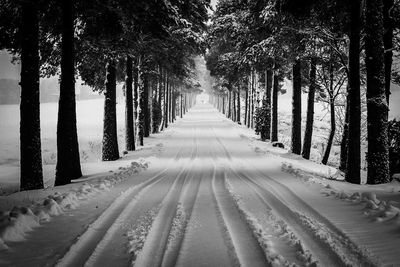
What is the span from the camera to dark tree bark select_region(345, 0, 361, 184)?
923 centimetres

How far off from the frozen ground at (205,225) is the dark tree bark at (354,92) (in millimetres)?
1602

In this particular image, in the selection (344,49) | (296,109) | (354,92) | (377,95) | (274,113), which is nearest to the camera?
(377,95)

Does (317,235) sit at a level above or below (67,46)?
below

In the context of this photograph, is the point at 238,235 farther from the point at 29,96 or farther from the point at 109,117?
the point at 109,117

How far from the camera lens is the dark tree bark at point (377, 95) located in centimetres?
848

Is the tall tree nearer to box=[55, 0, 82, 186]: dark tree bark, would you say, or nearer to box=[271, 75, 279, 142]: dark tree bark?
box=[271, 75, 279, 142]: dark tree bark

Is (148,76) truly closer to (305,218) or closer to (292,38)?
(292,38)

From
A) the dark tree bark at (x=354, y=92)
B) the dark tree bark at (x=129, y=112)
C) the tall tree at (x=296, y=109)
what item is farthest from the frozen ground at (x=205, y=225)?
the dark tree bark at (x=129, y=112)

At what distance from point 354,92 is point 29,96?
8725 millimetres

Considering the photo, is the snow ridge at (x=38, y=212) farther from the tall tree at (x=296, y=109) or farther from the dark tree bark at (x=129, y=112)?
the tall tree at (x=296, y=109)

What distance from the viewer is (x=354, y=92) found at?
935cm

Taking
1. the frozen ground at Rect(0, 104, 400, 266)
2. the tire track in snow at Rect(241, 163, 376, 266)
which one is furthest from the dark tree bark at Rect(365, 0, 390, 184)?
the tire track in snow at Rect(241, 163, 376, 266)

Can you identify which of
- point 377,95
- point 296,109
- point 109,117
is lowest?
point 109,117

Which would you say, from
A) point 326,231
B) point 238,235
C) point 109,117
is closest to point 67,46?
point 109,117
